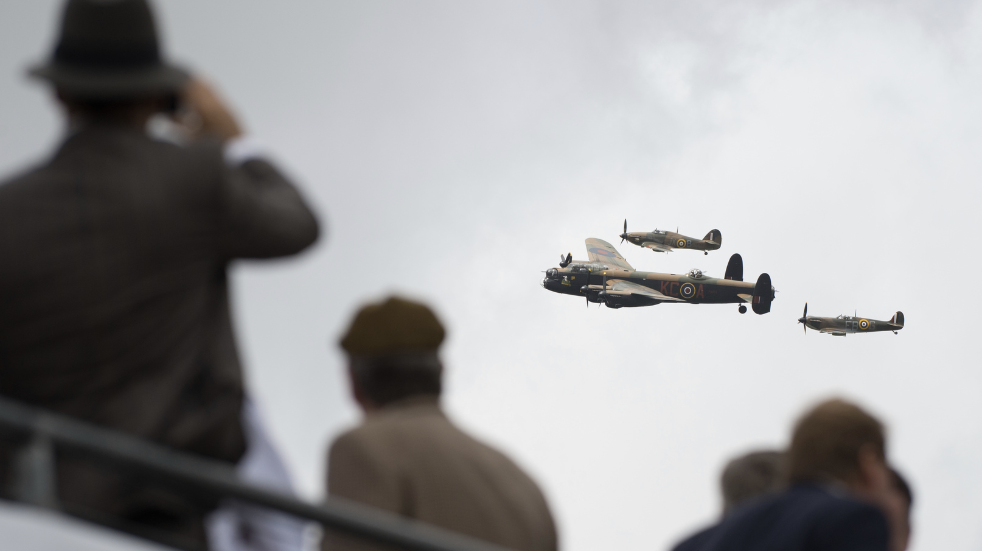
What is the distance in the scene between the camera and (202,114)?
297 centimetres

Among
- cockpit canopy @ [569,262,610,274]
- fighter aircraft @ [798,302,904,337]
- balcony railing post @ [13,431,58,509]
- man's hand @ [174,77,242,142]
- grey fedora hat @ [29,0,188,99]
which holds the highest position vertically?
grey fedora hat @ [29,0,188,99]

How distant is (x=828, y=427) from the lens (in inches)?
122

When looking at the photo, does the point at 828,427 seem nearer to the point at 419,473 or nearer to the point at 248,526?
the point at 419,473

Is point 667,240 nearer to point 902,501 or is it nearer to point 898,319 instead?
point 898,319

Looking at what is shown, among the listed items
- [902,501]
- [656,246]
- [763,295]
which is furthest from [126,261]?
[656,246]

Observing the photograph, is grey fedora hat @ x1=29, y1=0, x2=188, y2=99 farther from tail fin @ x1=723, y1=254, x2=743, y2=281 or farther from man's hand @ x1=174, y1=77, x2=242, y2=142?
tail fin @ x1=723, y1=254, x2=743, y2=281

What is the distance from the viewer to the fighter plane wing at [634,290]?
249 ft

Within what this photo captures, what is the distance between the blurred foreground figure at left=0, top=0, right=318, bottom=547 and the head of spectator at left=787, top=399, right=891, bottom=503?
4.98 feet

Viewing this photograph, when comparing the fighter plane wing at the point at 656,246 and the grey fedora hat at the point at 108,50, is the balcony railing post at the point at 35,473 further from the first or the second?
the fighter plane wing at the point at 656,246

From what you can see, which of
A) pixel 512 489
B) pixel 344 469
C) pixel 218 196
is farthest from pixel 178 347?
pixel 512 489

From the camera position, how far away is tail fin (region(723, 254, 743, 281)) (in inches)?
3233

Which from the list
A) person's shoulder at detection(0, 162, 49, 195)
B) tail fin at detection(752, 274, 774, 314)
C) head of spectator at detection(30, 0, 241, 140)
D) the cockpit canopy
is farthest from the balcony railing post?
tail fin at detection(752, 274, 774, 314)

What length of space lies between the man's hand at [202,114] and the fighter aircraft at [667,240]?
74879mm

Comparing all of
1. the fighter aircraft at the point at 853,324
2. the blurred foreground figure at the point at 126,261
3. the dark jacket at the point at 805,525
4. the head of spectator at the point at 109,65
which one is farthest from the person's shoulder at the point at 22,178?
the fighter aircraft at the point at 853,324
